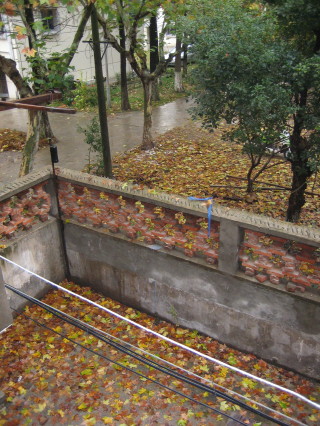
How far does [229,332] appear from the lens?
5902 mm

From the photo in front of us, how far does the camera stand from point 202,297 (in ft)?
19.4

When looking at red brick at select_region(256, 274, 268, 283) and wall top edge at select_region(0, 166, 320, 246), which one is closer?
wall top edge at select_region(0, 166, 320, 246)

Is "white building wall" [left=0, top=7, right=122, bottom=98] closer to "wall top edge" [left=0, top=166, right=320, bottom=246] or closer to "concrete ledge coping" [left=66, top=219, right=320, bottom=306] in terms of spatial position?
"wall top edge" [left=0, top=166, right=320, bottom=246]

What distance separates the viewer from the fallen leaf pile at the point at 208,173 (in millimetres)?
9023

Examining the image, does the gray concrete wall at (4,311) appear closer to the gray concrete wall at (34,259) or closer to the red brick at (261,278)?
the gray concrete wall at (34,259)

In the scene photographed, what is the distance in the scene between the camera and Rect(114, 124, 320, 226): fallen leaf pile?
29.6 feet

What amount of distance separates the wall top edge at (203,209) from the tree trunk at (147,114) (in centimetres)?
611

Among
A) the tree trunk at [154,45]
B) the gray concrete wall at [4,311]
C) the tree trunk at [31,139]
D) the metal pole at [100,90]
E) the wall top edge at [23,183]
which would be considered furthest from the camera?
the tree trunk at [154,45]

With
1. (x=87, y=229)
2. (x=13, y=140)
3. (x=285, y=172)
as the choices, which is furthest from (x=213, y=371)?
(x=13, y=140)

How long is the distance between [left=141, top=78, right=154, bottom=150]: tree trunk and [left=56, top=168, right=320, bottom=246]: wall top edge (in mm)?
6112

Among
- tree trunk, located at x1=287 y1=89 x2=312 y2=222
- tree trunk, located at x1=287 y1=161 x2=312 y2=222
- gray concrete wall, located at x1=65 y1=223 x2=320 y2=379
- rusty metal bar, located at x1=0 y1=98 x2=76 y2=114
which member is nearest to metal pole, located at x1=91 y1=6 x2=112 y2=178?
gray concrete wall, located at x1=65 y1=223 x2=320 y2=379

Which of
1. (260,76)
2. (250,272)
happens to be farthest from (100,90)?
(250,272)

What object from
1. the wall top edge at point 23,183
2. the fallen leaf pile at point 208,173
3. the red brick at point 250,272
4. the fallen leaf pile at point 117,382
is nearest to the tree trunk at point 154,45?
the fallen leaf pile at point 208,173

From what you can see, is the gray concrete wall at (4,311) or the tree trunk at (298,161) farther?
the tree trunk at (298,161)
